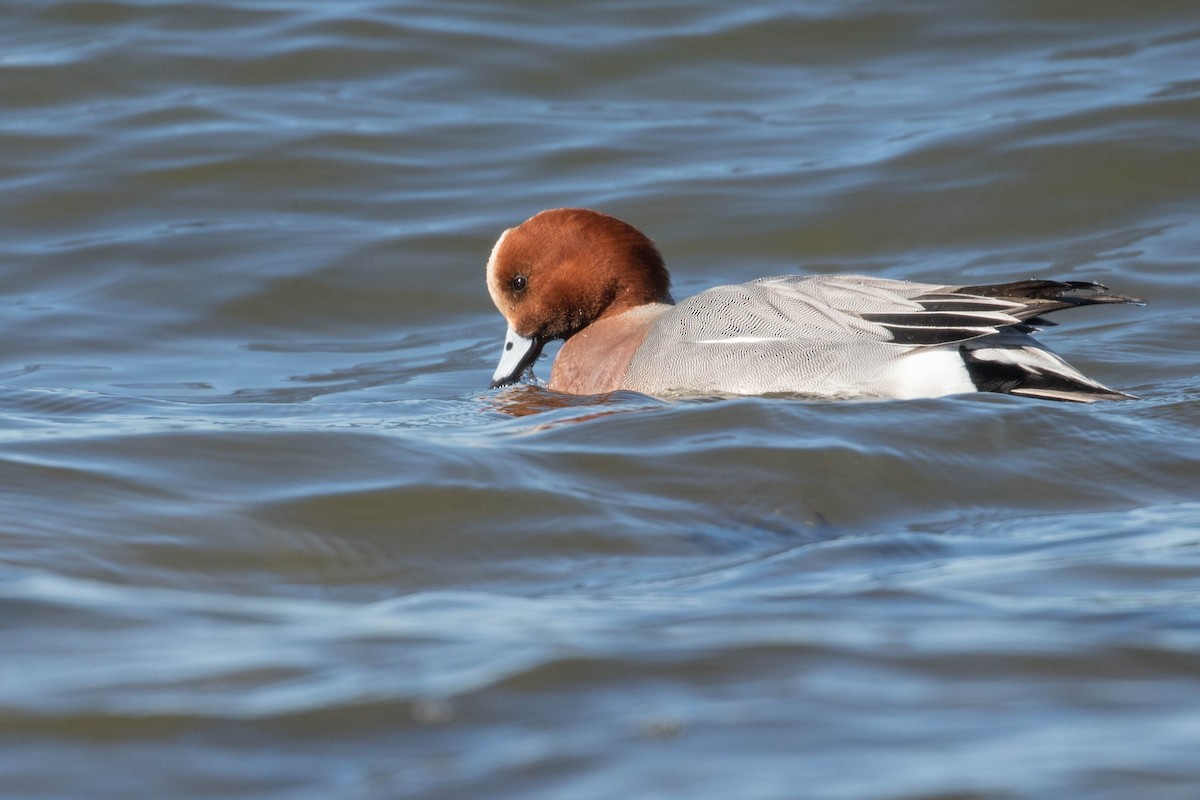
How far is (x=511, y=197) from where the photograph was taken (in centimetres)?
934

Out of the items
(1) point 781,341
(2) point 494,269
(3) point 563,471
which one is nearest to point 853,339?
(1) point 781,341

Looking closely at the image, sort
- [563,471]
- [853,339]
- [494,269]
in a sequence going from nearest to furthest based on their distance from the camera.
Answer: [563,471]
[853,339]
[494,269]

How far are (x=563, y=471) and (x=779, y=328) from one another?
4.49 feet

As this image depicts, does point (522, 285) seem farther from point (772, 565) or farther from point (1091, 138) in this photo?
point (1091, 138)

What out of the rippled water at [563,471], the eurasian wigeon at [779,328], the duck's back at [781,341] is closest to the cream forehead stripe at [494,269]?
the eurasian wigeon at [779,328]

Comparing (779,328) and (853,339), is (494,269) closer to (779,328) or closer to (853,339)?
(779,328)

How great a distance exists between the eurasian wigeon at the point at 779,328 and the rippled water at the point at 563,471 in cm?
25

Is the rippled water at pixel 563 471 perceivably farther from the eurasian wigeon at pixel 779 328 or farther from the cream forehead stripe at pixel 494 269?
the cream forehead stripe at pixel 494 269

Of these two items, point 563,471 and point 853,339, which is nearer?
point 563,471

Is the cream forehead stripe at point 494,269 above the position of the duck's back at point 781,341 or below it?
above

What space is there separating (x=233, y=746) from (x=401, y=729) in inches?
10.8

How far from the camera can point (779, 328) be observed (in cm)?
552

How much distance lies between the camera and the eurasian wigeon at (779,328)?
206 inches

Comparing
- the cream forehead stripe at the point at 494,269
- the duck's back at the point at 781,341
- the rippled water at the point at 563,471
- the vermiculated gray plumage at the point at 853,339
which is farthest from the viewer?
the cream forehead stripe at the point at 494,269
